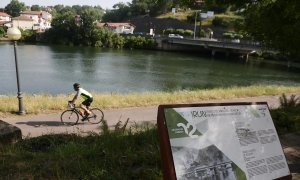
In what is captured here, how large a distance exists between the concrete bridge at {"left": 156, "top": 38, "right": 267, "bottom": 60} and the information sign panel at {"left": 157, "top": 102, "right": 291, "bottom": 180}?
7483cm

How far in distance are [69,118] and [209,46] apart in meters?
77.1

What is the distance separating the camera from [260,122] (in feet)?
15.7

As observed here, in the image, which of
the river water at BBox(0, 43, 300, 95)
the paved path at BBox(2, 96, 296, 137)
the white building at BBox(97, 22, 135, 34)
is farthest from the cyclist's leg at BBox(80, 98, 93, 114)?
the white building at BBox(97, 22, 135, 34)

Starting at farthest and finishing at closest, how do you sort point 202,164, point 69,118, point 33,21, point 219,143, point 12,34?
point 33,21 < point 12,34 < point 69,118 < point 219,143 < point 202,164

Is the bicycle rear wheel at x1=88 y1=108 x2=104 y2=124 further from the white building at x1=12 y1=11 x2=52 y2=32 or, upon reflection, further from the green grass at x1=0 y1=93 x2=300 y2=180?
the white building at x1=12 y1=11 x2=52 y2=32

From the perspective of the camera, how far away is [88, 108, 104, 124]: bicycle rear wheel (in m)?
15.3

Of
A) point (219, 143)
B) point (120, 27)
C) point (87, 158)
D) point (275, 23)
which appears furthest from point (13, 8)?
point (219, 143)

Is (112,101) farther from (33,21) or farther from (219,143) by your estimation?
(33,21)

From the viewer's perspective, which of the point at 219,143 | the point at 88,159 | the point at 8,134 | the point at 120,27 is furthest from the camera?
the point at 120,27

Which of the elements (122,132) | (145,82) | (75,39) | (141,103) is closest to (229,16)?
(75,39)

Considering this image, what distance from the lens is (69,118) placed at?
15086mm

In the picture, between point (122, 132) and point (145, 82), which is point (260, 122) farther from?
point (145, 82)

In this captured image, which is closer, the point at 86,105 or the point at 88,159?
the point at 88,159

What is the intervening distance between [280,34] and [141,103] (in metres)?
9.40
